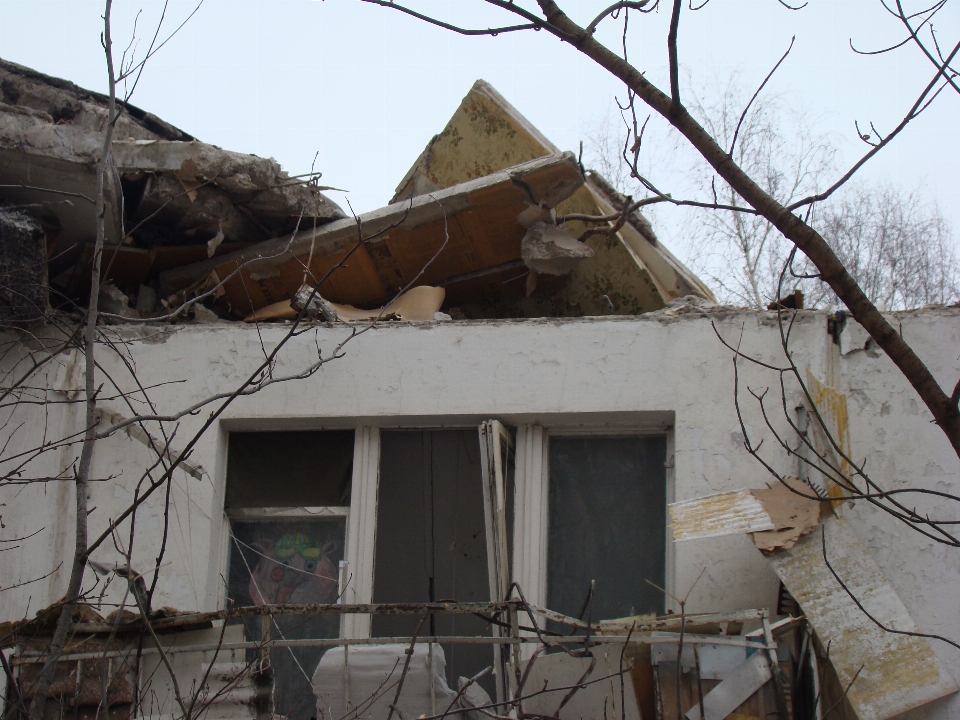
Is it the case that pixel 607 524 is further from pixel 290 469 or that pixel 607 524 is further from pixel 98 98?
pixel 98 98

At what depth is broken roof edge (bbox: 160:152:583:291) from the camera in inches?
211

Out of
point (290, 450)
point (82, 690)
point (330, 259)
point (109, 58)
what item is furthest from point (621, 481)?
point (109, 58)

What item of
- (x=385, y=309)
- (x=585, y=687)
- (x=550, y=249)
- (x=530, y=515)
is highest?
(x=550, y=249)

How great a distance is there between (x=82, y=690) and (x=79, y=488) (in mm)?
1304

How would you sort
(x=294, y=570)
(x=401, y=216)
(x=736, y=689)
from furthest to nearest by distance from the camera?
(x=401, y=216) < (x=294, y=570) < (x=736, y=689)

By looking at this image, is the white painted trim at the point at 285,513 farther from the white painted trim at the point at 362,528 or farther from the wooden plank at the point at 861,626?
the wooden plank at the point at 861,626

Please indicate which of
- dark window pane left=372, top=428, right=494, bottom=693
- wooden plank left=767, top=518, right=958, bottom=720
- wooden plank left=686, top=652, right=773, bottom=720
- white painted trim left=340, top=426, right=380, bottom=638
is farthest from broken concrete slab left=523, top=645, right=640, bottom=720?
white painted trim left=340, top=426, right=380, bottom=638

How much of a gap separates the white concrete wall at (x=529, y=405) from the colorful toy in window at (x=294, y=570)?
0.20m

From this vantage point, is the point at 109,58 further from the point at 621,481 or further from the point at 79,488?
the point at 621,481

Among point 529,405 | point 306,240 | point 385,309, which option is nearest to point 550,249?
point 385,309

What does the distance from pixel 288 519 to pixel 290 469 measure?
0.25 m

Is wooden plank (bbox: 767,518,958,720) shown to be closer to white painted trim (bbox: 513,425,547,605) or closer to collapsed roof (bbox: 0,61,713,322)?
white painted trim (bbox: 513,425,547,605)

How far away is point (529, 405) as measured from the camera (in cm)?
475

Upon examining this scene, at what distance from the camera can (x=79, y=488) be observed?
3.01 metres
